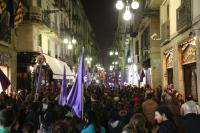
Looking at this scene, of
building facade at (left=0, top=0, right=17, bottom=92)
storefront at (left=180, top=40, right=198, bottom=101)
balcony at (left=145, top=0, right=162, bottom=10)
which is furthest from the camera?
balcony at (left=145, top=0, right=162, bottom=10)

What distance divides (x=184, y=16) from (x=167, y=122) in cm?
1378

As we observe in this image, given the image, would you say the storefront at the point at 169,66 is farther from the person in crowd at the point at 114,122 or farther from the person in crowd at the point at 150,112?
the person in crowd at the point at 150,112

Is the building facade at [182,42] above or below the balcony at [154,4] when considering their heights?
below

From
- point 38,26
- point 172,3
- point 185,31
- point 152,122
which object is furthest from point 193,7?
point 38,26

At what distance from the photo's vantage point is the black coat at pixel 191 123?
21.3 ft

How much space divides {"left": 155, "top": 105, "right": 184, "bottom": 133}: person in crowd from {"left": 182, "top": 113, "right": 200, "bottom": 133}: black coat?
22.0 inches

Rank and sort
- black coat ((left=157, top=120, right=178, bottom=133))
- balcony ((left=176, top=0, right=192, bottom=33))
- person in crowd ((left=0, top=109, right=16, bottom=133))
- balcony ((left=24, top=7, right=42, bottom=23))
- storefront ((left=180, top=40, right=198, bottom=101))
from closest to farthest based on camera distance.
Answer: black coat ((left=157, top=120, right=178, bottom=133)), person in crowd ((left=0, top=109, right=16, bottom=133)), balcony ((left=176, top=0, right=192, bottom=33)), storefront ((left=180, top=40, right=198, bottom=101)), balcony ((left=24, top=7, right=42, bottom=23))

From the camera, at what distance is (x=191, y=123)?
6547mm

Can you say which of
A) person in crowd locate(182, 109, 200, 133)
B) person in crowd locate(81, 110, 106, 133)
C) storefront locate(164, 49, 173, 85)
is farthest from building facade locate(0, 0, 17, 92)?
person in crowd locate(182, 109, 200, 133)

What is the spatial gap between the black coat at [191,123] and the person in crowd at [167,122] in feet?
1.83

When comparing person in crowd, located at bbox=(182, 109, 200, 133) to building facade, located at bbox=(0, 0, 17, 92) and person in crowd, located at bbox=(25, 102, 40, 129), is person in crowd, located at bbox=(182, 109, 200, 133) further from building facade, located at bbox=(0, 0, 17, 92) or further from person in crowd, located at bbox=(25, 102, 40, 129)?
building facade, located at bbox=(0, 0, 17, 92)

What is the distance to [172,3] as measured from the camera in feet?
75.5

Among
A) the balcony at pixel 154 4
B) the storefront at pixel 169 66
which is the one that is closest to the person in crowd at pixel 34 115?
the storefront at pixel 169 66

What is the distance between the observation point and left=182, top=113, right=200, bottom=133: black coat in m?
6.49
